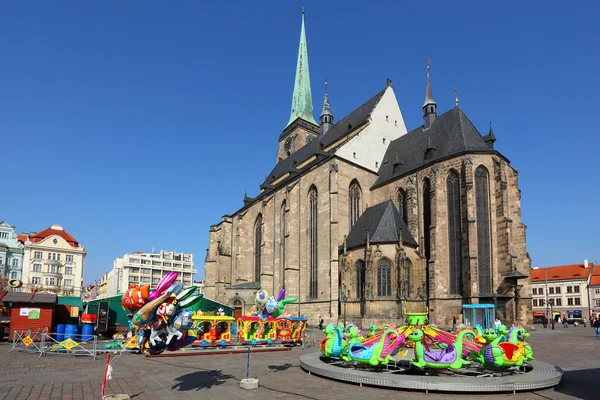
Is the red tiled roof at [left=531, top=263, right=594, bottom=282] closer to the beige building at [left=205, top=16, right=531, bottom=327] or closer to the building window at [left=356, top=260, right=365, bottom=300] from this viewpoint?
the beige building at [left=205, top=16, right=531, bottom=327]

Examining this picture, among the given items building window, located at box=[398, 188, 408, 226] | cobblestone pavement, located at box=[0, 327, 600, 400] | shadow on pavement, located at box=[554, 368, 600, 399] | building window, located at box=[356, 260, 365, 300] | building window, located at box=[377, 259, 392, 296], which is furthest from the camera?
building window, located at box=[398, 188, 408, 226]

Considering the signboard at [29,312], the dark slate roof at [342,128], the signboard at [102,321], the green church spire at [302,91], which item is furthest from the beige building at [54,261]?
the signboard at [29,312]

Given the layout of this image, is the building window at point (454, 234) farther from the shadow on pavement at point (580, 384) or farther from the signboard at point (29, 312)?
the signboard at point (29, 312)

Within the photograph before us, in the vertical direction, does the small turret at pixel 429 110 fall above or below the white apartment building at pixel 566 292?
above

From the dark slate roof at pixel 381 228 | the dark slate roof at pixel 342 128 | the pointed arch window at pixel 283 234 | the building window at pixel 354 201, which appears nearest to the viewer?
the dark slate roof at pixel 381 228

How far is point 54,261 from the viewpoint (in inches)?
2901

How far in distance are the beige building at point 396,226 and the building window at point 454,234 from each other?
0.08 m

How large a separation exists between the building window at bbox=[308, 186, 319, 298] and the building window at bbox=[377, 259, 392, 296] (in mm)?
7418

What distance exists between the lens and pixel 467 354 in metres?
12.3

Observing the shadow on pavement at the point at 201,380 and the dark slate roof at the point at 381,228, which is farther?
the dark slate roof at the point at 381,228

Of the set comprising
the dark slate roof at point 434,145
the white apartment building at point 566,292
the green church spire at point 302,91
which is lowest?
the white apartment building at point 566,292

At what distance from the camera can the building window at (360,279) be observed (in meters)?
33.0

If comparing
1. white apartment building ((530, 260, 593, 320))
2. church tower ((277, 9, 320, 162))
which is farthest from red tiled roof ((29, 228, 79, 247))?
white apartment building ((530, 260, 593, 320))

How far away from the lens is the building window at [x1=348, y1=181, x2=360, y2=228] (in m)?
39.2
